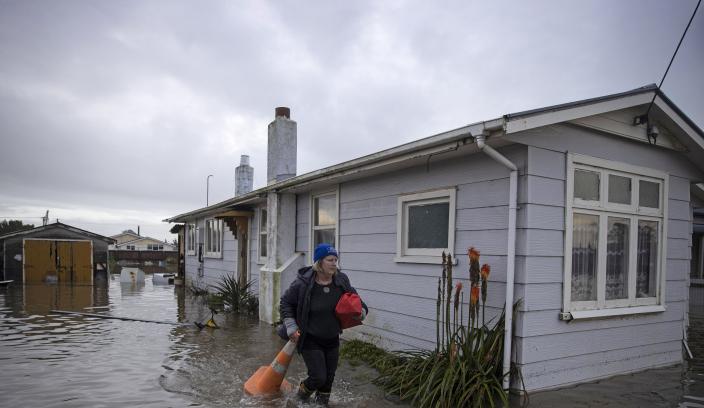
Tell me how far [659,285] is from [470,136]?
3695 mm

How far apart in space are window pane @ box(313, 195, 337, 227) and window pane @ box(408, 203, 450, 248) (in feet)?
7.43

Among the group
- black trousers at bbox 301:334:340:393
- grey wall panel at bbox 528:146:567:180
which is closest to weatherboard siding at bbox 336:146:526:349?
grey wall panel at bbox 528:146:567:180

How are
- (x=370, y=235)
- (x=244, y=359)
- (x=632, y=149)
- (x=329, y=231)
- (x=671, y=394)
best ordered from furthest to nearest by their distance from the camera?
(x=329, y=231) < (x=370, y=235) < (x=244, y=359) < (x=632, y=149) < (x=671, y=394)

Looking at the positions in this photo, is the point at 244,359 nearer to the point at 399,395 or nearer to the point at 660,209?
the point at 399,395

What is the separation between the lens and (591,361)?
5.49 m

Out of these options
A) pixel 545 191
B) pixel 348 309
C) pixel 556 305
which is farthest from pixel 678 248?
pixel 348 309

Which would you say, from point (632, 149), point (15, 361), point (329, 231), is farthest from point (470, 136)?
point (15, 361)

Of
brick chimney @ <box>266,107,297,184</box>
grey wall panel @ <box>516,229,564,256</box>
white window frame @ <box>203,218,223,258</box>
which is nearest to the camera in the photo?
grey wall panel @ <box>516,229,564,256</box>

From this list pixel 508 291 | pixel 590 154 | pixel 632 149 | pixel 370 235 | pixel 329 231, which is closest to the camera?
pixel 508 291

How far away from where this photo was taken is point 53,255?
2153cm

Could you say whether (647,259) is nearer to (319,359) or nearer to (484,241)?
(484,241)

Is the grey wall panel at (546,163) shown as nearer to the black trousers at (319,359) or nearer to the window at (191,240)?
the black trousers at (319,359)

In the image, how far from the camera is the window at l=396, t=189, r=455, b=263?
5996 mm

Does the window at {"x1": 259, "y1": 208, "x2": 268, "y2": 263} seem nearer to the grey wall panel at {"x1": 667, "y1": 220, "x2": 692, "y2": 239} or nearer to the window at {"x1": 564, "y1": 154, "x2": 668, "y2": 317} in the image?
the window at {"x1": 564, "y1": 154, "x2": 668, "y2": 317}
